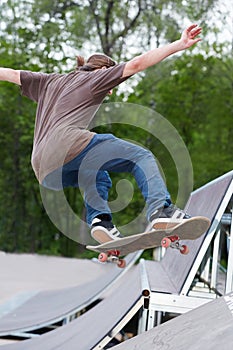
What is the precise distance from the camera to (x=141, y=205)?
1562 cm

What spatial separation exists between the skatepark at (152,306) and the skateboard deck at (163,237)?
294mm

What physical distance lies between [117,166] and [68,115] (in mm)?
393

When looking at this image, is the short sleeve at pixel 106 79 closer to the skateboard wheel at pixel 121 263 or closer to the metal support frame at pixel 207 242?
the metal support frame at pixel 207 242

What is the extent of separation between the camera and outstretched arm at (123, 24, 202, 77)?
2.83 meters

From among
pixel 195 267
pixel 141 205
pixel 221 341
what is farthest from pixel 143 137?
pixel 221 341

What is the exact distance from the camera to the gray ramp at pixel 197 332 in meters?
2.26

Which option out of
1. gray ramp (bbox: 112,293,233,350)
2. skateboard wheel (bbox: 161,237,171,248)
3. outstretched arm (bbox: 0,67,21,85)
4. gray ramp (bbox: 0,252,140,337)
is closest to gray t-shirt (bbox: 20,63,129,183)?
outstretched arm (bbox: 0,67,21,85)

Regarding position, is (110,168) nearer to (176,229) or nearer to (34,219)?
(176,229)

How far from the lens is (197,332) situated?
8.13 feet

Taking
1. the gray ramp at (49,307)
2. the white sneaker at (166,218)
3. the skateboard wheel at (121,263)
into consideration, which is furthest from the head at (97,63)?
the gray ramp at (49,307)

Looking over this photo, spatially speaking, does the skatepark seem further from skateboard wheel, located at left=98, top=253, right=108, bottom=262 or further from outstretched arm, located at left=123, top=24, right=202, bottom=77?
outstretched arm, located at left=123, top=24, right=202, bottom=77

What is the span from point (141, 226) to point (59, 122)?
11960 mm

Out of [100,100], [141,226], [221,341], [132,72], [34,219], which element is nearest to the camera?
[221,341]

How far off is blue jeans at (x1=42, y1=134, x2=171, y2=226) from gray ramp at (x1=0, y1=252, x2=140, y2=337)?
2.12 m
